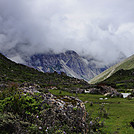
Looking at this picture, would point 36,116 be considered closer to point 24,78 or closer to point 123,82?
point 24,78

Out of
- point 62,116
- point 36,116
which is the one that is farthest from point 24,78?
point 36,116

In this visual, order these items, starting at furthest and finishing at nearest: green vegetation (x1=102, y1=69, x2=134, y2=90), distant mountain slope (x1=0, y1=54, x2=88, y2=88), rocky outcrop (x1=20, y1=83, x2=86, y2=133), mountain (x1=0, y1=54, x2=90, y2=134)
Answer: green vegetation (x1=102, y1=69, x2=134, y2=90)
distant mountain slope (x1=0, y1=54, x2=88, y2=88)
rocky outcrop (x1=20, y1=83, x2=86, y2=133)
mountain (x1=0, y1=54, x2=90, y2=134)

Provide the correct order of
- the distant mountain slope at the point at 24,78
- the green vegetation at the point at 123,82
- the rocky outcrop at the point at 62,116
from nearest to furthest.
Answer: the rocky outcrop at the point at 62,116 < the distant mountain slope at the point at 24,78 < the green vegetation at the point at 123,82

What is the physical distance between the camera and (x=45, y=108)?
10.7 metres

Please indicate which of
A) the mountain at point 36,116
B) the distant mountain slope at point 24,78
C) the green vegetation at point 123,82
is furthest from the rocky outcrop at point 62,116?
the green vegetation at point 123,82

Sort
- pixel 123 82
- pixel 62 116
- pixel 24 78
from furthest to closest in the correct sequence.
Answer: pixel 123 82 < pixel 24 78 < pixel 62 116

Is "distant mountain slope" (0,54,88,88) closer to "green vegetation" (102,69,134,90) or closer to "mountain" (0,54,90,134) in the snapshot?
"green vegetation" (102,69,134,90)

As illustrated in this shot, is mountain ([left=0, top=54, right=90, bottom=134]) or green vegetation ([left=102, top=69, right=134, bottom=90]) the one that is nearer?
mountain ([left=0, top=54, right=90, bottom=134])

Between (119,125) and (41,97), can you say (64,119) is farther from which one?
(119,125)

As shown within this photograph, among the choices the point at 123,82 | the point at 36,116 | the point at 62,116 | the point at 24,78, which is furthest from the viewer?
the point at 123,82

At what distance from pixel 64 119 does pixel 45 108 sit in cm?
160

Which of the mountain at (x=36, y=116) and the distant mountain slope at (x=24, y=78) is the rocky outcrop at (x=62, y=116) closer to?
→ the mountain at (x=36, y=116)

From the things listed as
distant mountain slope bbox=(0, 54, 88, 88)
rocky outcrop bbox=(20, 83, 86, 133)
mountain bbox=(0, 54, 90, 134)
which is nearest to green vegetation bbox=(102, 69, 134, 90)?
distant mountain slope bbox=(0, 54, 88, 88)

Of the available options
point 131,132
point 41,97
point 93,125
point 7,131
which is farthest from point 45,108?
point 131,132
